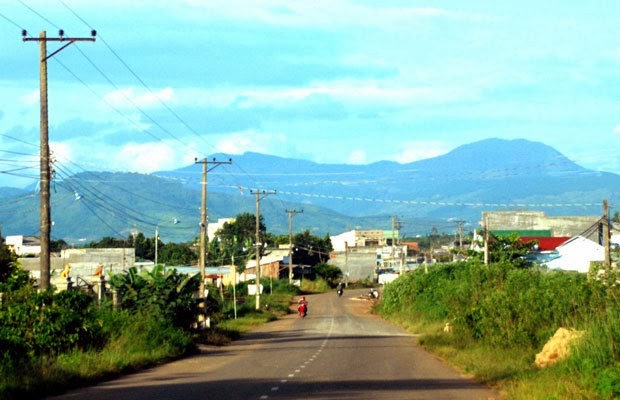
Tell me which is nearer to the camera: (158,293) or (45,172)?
(45,172)

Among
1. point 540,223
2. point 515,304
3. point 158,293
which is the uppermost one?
point 540,223

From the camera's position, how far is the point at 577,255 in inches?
3383

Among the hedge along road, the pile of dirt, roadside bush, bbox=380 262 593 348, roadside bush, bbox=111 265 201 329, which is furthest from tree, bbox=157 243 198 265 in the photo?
the pile of dirt

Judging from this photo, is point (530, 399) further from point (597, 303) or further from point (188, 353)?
point (188, 353)

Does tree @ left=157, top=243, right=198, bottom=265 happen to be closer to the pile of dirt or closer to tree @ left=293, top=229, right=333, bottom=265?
tree @ left=293, top=229, right=333, bottom=265

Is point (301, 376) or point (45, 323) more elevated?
point (45, 323)

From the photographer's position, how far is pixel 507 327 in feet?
104

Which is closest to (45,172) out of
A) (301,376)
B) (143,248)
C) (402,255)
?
(301,376)

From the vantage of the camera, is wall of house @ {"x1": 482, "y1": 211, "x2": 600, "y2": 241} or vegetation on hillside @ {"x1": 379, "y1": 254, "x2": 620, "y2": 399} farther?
wall of house @ {"x1": 482, "y1": 211, "x2": 600, "y2": 241}

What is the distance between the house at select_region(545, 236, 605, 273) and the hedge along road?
44.3 metres

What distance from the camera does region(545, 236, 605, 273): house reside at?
85625mm

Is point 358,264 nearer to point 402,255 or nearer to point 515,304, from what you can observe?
point 402,255

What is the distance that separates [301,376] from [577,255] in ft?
212

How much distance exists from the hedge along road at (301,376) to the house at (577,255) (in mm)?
44341
